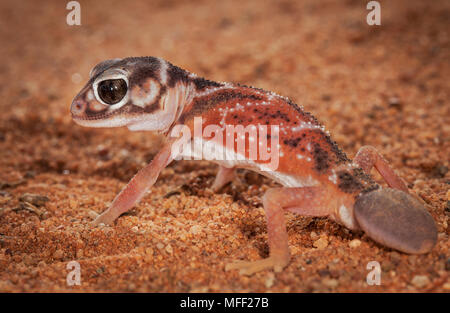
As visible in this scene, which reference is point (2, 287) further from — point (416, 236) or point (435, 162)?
point (435, 162)

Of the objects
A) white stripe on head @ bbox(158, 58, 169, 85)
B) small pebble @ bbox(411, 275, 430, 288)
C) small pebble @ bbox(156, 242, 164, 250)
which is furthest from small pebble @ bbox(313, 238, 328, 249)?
white stripe on head @ bbox(158, 58, 169, 85)

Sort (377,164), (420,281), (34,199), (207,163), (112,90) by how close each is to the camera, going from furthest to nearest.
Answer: (207,163) < (34,199) < (377,164) < (112,90) < (420,281)

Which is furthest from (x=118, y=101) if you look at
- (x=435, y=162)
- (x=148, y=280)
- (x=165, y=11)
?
(x=165, y=11)

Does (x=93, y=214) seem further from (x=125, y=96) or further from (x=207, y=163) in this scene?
(x=207, y=163)

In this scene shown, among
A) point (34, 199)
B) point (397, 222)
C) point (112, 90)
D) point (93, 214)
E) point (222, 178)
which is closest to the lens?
point (397, 222)

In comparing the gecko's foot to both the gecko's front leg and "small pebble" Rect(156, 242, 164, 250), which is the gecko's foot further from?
the gecko's front leg

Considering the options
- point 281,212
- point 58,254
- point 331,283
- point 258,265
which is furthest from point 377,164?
point 58,254

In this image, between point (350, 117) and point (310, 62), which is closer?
point (350, 117)
